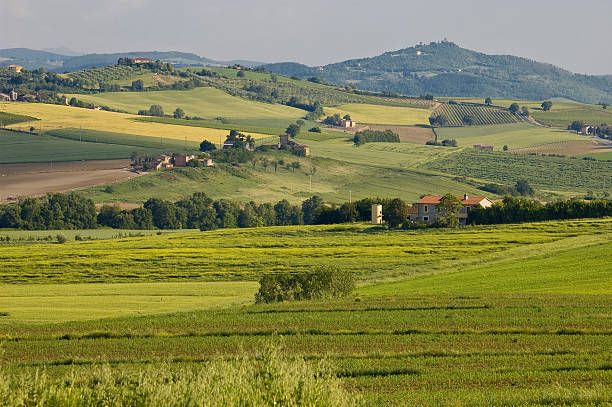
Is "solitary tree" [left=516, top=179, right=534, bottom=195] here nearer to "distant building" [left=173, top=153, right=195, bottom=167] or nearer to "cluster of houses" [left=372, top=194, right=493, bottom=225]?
"cluster of houses" [left=372, top=194, right=493, bottom=225]

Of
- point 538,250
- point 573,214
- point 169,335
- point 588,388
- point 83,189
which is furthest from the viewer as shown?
point 83,189

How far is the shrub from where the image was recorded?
182ft

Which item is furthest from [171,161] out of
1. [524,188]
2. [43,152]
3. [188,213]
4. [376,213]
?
[376,213]

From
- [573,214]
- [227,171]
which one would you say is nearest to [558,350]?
[573,214]

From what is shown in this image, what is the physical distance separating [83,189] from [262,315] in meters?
124

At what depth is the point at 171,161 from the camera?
190500 mm

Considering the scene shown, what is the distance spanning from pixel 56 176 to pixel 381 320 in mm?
143271

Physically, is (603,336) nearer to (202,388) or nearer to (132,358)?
(132,358)

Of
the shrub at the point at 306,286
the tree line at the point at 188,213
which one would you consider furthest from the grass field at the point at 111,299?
the tree line at the point at 188,213

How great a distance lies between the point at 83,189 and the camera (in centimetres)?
16138

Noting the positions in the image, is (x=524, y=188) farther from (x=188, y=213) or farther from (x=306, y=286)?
(x=306, y=286)

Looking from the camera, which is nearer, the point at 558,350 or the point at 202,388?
the point at 202,388

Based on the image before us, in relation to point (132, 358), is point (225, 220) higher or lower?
lower

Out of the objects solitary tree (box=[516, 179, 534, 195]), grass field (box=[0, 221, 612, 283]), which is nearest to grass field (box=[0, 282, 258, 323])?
grass field (box=[0, 221, 612, 283])
